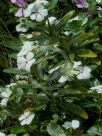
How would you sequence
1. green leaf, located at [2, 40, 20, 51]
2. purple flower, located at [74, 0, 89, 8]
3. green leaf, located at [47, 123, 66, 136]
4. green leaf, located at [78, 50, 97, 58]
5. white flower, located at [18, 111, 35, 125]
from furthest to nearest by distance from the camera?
purple flower, located at [74, 0, 89, 8]
green leaf, located at [2, 40, 20, 51]
green leaf, located at [78, 50, 97, 58]
white flower, located at [18, 111, 35, 125]
green leaf, located at [47, 123, 66, 136]

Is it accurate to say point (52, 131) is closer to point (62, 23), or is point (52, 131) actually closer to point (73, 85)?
point (73, 85)

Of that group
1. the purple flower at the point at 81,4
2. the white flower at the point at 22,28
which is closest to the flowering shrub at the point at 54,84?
the white flower at the point at 22,28

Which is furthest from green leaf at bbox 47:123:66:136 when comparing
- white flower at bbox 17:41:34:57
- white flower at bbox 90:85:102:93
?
white flower at bbox 17:41:34:57

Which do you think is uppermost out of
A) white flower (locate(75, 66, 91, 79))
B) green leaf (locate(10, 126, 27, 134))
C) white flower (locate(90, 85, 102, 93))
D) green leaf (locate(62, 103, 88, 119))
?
white flower (locate(75, 66, 91, 79))

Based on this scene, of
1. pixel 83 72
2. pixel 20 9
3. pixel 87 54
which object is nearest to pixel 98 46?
pixel 87 54

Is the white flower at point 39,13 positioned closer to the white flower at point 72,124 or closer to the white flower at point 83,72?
the white flower at point 83,72

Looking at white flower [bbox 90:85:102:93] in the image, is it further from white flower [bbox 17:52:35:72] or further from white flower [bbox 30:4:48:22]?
white flower [bbox 30:4:48:22]

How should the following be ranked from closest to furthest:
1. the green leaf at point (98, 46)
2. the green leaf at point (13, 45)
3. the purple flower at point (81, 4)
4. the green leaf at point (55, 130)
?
the green leaf at point (55, 130) → the green leaf at point (98, 46) → the green leaf at point (13, 45) → the purple flower at point (81, 4)
